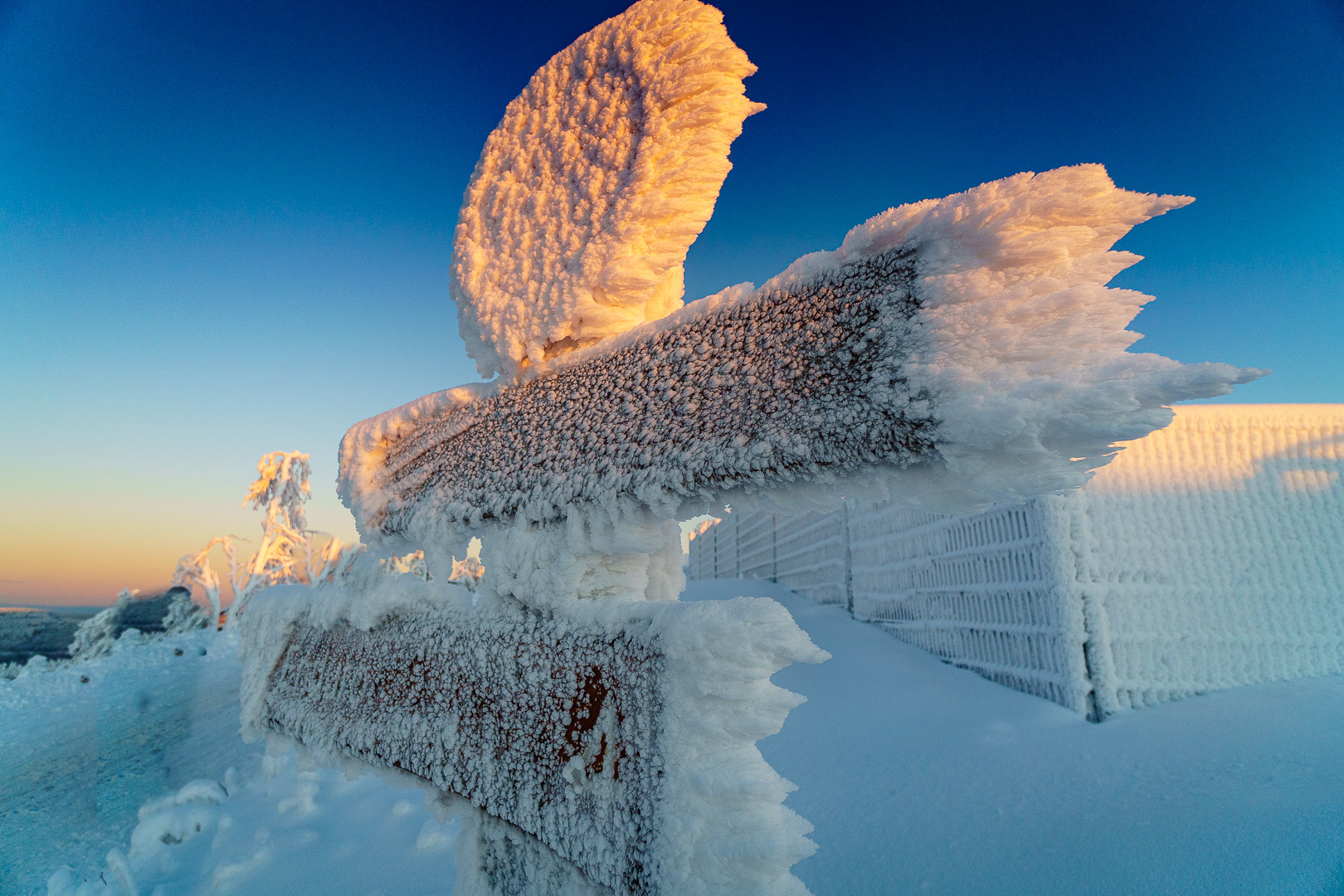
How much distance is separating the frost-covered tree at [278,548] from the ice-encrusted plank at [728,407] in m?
6.45

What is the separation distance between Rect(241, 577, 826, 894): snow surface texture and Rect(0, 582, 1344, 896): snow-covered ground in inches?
7.8

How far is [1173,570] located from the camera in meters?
1.36

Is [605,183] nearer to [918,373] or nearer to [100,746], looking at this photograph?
[918,373]

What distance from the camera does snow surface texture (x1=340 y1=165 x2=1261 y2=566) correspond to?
30 centimetres

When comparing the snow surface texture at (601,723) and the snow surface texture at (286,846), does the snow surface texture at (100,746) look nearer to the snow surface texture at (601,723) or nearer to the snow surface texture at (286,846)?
the snow surface texture at (286,846)

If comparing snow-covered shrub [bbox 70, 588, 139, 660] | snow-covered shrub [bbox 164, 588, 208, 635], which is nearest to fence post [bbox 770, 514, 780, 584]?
snow-covered shrub [bbox 70, 588, 139, 660]

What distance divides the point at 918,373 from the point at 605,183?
469 millimetres

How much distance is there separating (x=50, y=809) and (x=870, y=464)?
2.70 m

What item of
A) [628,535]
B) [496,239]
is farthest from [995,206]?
[496,239]

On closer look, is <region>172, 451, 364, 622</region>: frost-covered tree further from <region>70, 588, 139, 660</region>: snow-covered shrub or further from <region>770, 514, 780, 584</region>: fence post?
<region>770, 514, 780, 584</region>: fence post

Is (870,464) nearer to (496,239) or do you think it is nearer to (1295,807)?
(496,239)

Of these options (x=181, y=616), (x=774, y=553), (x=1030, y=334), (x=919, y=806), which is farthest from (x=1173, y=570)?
(x=181, y=616)

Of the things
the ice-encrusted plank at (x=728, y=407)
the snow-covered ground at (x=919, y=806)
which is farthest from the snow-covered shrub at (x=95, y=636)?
the ice-encrusted plank at (x=728, y=407)

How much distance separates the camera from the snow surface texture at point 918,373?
0.98 feet
